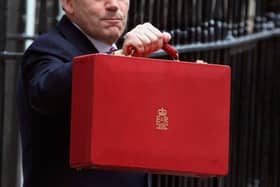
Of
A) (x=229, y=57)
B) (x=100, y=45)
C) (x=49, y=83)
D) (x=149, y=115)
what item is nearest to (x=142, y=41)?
(x=149, y=115)

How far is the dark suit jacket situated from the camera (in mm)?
5789

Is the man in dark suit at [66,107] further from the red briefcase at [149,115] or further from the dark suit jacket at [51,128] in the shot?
the red briefcase at [149,115]

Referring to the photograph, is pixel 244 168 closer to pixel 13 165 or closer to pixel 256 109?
pixel 256 109

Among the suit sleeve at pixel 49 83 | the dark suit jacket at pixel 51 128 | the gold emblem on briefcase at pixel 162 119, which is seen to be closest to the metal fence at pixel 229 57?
the dark suit jacket at pixel 51 128

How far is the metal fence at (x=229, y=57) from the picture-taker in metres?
7.88

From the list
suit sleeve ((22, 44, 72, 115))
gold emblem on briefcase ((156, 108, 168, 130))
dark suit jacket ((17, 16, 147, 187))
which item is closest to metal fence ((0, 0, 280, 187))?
dark suit jacket ((17, 16, 147, 187))

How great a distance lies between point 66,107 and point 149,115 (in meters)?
0.37

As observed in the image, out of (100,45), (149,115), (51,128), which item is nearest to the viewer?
(149,115)

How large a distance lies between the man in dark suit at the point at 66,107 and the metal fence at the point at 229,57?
1337 millimetres

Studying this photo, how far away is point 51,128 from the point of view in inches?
232

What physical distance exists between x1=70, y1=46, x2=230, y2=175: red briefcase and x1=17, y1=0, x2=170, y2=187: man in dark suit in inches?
12.2

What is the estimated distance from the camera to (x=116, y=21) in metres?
5.92

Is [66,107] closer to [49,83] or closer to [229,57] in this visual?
[49,83]

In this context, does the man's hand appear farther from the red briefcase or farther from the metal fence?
the metal fence
